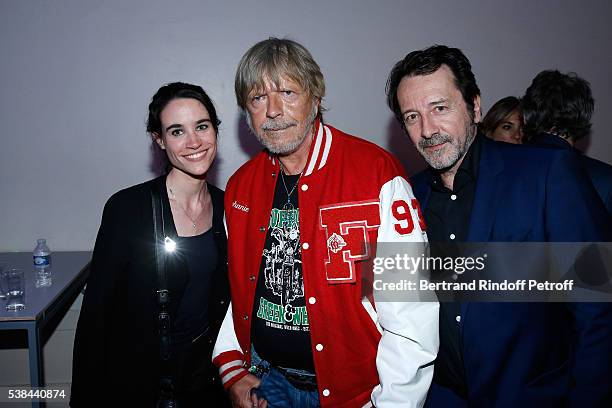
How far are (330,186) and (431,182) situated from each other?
438 millimetres

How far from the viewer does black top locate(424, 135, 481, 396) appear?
60.6 inches

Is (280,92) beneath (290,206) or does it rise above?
above

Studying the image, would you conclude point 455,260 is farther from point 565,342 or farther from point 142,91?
point 142,91

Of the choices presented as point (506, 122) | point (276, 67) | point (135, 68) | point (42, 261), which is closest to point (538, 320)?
point (276, 67)

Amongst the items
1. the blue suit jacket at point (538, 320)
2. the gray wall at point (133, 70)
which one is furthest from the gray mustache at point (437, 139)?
the gray wall at point (133, 70)

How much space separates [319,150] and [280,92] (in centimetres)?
28

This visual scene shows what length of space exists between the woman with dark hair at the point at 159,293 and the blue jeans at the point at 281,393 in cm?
44

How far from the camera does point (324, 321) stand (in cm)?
151

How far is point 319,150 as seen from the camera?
167cm

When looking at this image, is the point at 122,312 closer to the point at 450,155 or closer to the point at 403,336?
the point at 403,336

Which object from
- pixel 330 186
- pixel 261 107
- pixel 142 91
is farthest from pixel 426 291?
pixel 142 91

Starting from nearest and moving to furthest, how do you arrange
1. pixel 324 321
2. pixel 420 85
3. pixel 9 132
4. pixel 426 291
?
pixel 426 291 → pixel 324 321 → pixel 420 85 → pixel 9 132

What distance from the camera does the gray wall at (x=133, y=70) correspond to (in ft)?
10.6

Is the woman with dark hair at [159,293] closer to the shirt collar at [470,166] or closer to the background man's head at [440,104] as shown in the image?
the background man's head at [440,104]
